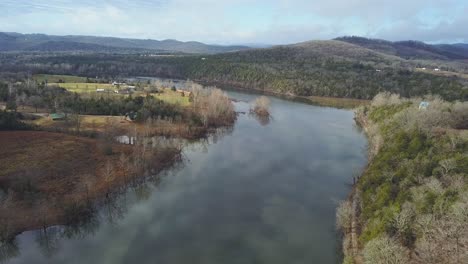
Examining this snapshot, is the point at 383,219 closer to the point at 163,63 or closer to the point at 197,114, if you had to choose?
the point at 197,114

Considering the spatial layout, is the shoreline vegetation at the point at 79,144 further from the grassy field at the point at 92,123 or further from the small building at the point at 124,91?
the small building at the point at 124,91

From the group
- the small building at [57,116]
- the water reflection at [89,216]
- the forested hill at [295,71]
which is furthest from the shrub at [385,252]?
the forested hill at [295,71]

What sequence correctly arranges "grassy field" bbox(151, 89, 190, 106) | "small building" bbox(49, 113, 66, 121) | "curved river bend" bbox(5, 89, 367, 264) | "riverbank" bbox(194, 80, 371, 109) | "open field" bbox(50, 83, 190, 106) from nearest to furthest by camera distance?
1. "curved river bend" bbox(5, 89, 367, 264)
2. "small building" bbox(49, 113, 66, 121)
3. "grassy field" bbox(151, 89, 190, 106)
4. "open field" bbox(50, 83, 190, 106)
5. "riverbank" bbox(194, 80, 371, 109)

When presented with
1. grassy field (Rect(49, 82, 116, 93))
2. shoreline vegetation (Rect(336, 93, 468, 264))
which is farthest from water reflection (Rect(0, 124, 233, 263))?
grassy field (Rect(49, 82, 116, 93))

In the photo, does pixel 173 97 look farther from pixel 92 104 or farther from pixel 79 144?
pixel 79 144

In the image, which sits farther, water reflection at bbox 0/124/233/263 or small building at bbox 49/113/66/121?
small building at bbox 49/113/66/121

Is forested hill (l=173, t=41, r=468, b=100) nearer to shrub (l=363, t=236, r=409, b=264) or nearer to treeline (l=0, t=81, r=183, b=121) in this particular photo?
treeline (l=0, t=81, r=183, b=121)

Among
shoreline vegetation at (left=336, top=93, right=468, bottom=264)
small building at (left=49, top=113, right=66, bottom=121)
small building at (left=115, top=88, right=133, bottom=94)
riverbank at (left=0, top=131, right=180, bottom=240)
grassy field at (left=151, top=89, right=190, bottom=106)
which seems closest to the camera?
shoreline vegetation at (left=336, top=93, right=468, bottom=264)

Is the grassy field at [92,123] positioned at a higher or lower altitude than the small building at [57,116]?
lower

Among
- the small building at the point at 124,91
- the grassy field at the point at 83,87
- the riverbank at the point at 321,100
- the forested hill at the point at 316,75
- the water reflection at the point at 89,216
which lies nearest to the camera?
the water reflection at the point at 89,216
